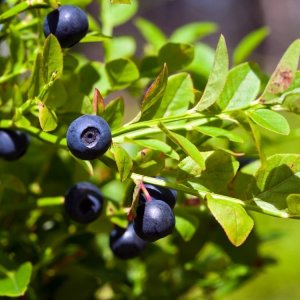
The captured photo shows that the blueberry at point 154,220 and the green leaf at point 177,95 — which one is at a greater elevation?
the green leaf at point 177,95

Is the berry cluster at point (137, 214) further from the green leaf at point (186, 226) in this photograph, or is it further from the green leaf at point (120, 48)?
the green leaf at point (120, 48)

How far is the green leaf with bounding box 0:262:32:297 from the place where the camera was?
814 mm

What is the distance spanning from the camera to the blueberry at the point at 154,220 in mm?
719

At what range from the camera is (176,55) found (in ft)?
3.12

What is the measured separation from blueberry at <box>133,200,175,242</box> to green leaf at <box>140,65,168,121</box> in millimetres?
115

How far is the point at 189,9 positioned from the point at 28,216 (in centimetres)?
942

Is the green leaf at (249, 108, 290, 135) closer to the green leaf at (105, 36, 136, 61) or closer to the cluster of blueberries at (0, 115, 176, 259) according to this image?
the cluster of blueberries at (0, 115, 176, 259)

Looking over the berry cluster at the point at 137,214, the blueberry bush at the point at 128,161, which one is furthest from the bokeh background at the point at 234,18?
the berry cluster at the point at 137,214

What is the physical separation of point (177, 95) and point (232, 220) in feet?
0.72

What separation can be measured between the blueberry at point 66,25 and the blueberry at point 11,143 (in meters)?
0.14

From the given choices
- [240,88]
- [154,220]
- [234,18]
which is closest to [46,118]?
[154,220]

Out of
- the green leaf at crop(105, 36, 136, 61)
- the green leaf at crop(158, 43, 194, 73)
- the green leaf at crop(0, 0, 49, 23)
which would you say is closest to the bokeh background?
the green leaf at crop(105, 36, 136, 61)

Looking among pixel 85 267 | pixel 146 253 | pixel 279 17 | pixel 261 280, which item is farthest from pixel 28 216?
pixel 279 17

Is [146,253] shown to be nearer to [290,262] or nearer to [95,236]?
[95,236]
